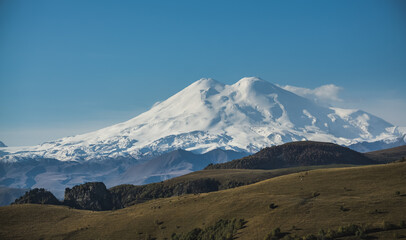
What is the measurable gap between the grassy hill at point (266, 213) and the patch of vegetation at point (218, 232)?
36.7 inches

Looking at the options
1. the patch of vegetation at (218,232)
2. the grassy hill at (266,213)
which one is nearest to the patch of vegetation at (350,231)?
the grassy hill at (266,213)

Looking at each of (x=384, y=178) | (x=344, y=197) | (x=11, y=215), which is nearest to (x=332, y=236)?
(x=344, y=197)

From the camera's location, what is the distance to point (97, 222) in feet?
286

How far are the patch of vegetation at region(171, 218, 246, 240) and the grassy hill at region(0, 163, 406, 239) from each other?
931 mm

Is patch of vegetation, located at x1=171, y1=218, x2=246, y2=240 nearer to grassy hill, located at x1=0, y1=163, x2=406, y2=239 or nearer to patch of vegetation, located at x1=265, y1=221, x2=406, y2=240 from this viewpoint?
grassy hill, located at x1=0, y1=163, x2=406, y2=239

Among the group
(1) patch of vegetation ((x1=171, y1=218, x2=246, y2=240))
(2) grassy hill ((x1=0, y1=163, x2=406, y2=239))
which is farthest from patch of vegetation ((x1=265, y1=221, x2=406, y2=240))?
(1) patch of vegetation ((x1=171, y1=218, x2=246, y2=240))

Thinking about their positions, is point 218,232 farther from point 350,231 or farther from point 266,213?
point 350,231

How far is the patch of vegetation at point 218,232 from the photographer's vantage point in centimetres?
6506

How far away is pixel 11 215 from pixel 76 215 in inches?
481

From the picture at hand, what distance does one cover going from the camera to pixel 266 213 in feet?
224

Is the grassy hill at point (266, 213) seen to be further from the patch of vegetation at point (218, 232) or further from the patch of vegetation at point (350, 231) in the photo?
the patch of vegetation at point (218, 232)

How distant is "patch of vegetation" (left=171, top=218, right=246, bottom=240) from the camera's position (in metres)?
65.1

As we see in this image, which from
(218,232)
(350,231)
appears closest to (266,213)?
(218,232)

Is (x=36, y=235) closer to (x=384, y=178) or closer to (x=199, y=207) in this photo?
(x=199, y=207)
